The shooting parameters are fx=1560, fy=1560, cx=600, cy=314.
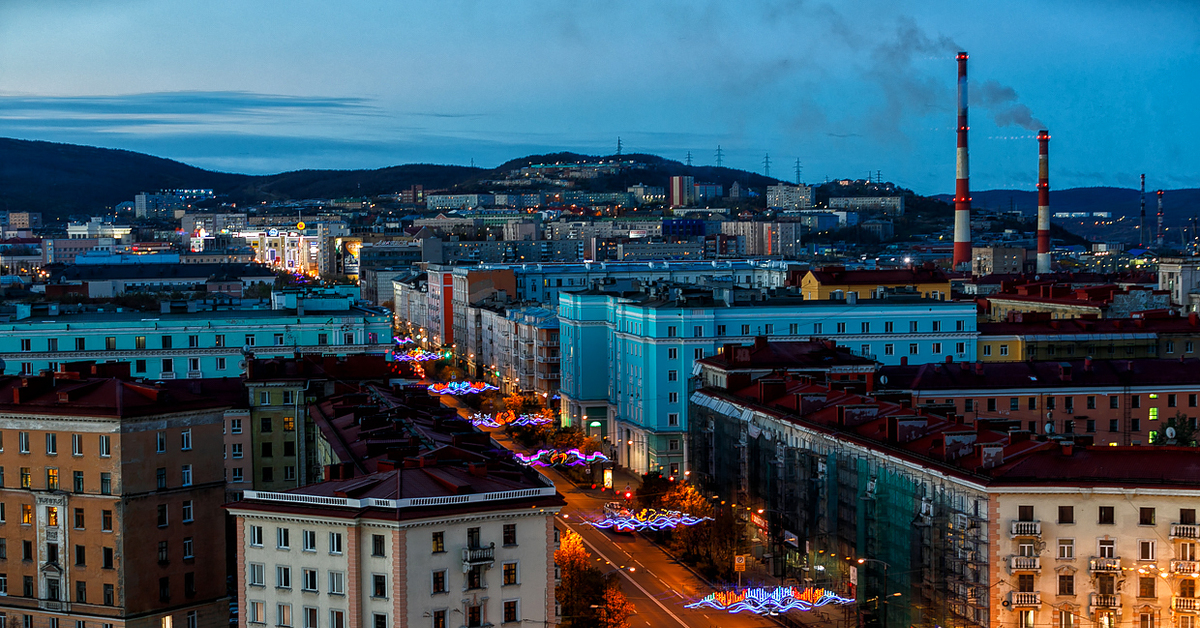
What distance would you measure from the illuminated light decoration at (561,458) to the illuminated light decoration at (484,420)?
798cm

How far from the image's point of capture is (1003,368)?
5653 centimetres

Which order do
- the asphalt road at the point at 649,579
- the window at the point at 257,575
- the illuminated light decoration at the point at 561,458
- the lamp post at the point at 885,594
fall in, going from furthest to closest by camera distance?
the illuminated light decoration at the point at 561,458, the asphalt road at the point at 649,579, the lamp post at the point at 885,594, the window at the point at 257,575

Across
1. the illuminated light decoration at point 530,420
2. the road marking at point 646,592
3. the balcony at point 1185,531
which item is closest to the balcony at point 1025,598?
the balcony at point 1185,531

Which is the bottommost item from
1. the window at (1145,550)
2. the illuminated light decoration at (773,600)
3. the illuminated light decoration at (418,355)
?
the illuminated light decoration at (773,600)

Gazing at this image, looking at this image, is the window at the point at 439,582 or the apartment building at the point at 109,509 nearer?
the window at the point at 439,582

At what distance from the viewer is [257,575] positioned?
3262 centimetres

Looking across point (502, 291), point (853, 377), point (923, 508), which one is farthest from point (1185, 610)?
point (502, 291)

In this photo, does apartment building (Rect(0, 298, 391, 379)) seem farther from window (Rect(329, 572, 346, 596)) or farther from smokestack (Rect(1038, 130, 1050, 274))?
smokestack (Rect(1038, 130, 1050, 274))

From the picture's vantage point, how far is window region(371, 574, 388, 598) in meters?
31.1

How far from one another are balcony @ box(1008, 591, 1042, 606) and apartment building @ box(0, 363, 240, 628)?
21.8 meters

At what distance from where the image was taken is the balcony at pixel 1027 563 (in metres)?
35.1

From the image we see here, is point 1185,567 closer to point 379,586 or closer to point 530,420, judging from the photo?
point 379,586

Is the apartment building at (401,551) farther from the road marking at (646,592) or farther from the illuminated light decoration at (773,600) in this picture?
the road marking at (646,592)

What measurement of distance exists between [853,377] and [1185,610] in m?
21.9
